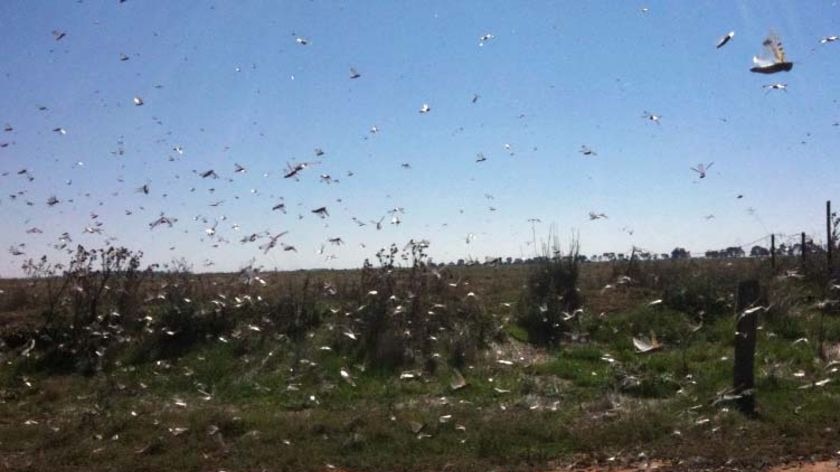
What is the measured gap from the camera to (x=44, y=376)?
1485 centimetres

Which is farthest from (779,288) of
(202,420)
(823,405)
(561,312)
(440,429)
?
(202,420)

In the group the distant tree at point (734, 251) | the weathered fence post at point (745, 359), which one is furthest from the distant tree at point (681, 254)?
the weathered fence post at point (745, 359)

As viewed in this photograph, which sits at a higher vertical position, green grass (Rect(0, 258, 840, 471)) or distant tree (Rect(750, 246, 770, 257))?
distant tree (Rect(750, 246, 770, 257))

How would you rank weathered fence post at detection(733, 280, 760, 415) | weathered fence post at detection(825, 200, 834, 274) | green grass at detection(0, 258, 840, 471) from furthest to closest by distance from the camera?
weathered fence post at detection(825, 200, 834, 274)
weathered fence post at detection(733, 280, 760, 415)
green grass at detection(0, 258, 840, 471)

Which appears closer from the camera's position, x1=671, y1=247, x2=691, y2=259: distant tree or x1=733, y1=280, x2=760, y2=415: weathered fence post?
x1=733, y1=280, x2=760, y2=415: weathered fence post

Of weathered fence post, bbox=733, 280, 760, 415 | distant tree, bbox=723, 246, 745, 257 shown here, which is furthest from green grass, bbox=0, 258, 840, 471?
distant tree, bbox=723, 246, 745, 257

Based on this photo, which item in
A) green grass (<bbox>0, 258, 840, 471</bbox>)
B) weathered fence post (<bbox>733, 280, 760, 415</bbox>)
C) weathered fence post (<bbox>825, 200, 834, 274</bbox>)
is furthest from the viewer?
weathered fence post (<bbox>825, 200, 834, 274</bbox>)

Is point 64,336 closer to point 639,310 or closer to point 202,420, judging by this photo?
point 202,420

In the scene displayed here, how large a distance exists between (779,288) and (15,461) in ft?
50.9

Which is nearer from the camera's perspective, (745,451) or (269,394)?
(745,451)

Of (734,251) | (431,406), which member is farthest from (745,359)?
(734,251)

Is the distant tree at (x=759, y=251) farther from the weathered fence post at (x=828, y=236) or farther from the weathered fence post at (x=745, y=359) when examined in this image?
the weathered fence post at (x=745, y=359)

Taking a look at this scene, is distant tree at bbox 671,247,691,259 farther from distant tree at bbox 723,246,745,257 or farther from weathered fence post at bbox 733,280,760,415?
weathered fence post at bbox 733,280,760,415

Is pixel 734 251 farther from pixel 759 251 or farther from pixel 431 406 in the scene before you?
pixel 431 406
